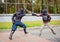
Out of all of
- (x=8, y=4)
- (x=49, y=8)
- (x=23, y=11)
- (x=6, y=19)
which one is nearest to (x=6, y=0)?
(x=8, y=4)

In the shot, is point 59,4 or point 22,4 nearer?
point 22,4

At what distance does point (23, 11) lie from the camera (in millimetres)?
15289

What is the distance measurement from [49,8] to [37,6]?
188 centimetres

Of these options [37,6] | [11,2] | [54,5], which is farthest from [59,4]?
[11,2]

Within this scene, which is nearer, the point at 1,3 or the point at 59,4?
the point at 1,3

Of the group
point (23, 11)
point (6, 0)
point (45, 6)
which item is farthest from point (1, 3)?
point (23, 11)

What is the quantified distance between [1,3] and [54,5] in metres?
7.26

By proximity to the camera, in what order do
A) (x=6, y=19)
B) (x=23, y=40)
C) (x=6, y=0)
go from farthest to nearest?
1. (x=6, y=0)
2. (x=6, y=19)
3. (x=23, y=40)

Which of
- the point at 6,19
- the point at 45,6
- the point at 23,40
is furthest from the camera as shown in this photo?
the point at 45,6

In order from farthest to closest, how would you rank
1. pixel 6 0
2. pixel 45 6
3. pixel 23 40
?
pixel 45 6
pixel 6 0
pixel 23 40

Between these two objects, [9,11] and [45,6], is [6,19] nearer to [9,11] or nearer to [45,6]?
[9,11]

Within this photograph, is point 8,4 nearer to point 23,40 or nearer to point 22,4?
point 22,4

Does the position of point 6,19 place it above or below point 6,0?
below

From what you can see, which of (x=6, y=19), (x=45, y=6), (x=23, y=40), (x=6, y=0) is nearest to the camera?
(x=23, y=40)
